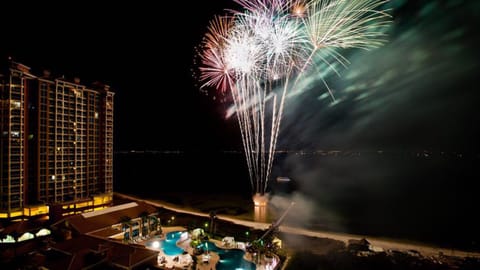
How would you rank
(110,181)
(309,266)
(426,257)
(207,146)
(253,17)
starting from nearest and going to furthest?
1. (253,17)
2. (309,266)
3. (426,257)
4. (110,181)
5. (207,146)

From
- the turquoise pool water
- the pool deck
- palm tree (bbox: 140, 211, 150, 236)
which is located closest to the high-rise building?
palm tree (bbox: 140, 211, 150, 236)

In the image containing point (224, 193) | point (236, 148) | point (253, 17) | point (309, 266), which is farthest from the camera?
point (236, 148)

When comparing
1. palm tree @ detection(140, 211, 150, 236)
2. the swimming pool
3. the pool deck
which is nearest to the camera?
the pool deck

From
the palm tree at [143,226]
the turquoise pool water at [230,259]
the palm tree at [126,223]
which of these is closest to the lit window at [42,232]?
the palm tree at [126,223]

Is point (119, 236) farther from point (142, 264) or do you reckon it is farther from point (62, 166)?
point (62, 166)

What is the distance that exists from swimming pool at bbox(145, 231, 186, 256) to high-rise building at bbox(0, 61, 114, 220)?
7398 mm

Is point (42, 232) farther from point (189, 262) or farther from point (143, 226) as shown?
point (189, 262)

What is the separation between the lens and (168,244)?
17.4 meters

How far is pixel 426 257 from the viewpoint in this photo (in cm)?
1870

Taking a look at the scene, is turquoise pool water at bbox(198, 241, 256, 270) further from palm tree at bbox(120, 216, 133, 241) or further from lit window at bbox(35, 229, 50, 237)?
lit window at bbox(35, 229, 50, 237)

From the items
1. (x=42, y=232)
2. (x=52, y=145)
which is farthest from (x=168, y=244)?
(x=52, y=145)

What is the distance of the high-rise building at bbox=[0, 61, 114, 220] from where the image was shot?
19.1 meters

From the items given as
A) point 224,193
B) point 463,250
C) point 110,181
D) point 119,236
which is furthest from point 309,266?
point 224,193

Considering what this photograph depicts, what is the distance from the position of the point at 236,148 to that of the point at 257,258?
597ft
